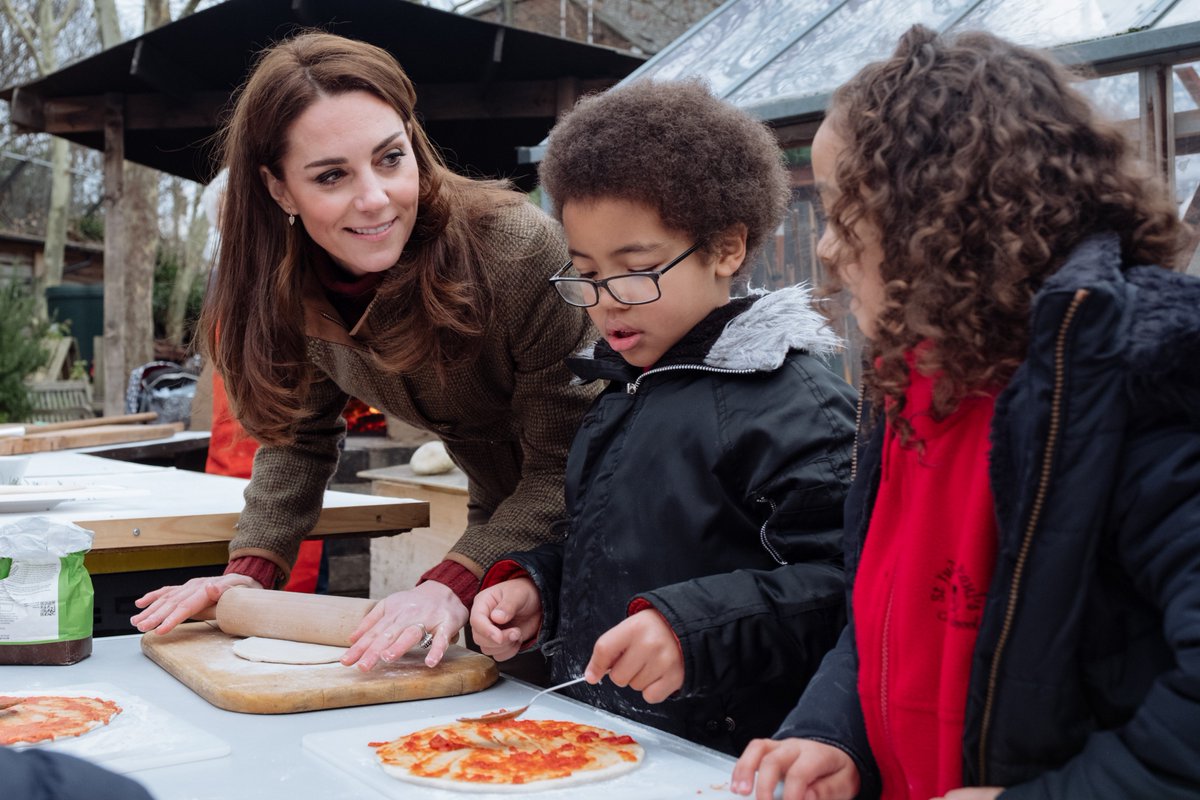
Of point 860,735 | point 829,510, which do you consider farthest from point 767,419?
point 860,735

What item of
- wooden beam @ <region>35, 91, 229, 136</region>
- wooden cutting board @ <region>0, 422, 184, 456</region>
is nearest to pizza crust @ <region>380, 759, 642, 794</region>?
A: wooden cutting board @ <region>0, 422, 184, 456</region>

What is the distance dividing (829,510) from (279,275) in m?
1.16

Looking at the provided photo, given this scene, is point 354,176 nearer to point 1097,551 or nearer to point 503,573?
point 503,573

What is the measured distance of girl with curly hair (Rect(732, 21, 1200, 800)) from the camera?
0.94 metres

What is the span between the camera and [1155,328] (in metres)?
0.92

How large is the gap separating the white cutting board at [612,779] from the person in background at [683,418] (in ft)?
0.40

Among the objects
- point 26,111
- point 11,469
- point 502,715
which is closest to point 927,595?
point 502,715

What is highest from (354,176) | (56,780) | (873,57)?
(873,57)

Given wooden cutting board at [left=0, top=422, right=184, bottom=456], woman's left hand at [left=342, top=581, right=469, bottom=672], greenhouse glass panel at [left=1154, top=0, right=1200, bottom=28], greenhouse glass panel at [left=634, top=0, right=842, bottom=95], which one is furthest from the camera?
wooden cutting board at [left=0, top=422, right=184, bottom=456]

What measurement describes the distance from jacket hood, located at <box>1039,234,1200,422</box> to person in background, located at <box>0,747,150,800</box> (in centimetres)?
77

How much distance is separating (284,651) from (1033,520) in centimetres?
123

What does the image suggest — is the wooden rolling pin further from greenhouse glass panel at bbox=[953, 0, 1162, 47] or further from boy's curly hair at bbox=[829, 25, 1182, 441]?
greenhouse glass panel at bbox=[953, 0, 1162, 47]

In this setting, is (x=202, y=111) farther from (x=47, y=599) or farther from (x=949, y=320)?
(x=949, y=320)

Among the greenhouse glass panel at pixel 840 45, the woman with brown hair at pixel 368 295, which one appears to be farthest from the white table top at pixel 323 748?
the greenhouse glass panel at pixel 840 45
